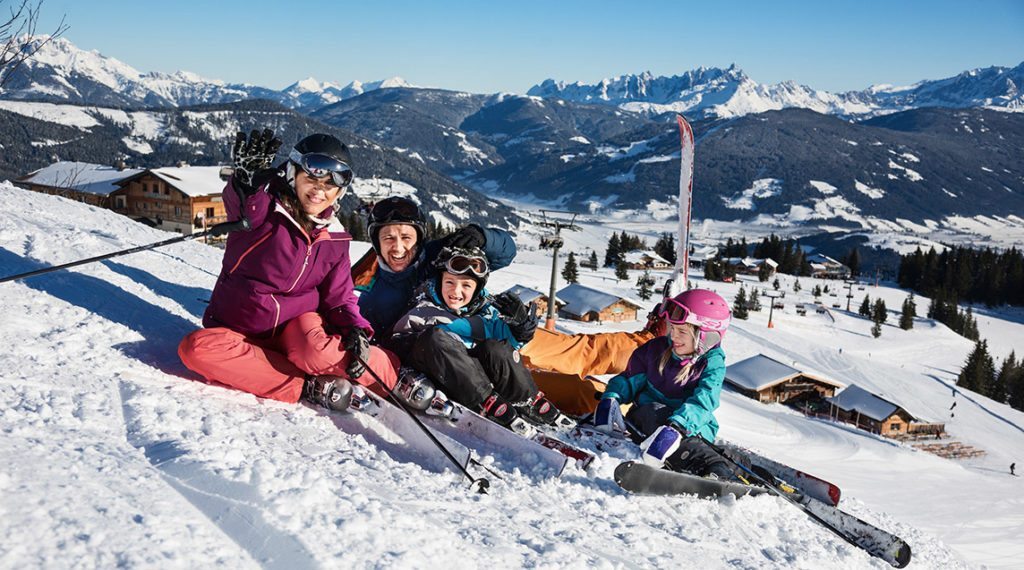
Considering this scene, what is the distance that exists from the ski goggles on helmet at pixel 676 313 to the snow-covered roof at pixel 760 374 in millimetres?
28914

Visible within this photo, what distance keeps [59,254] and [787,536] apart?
657 centimetres

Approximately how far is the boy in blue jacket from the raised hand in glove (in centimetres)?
139

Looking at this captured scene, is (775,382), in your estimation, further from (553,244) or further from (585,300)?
(553,244)

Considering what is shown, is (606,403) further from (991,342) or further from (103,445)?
(991,342)

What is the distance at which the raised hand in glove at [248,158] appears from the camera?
426 cm

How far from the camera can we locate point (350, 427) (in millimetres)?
3973

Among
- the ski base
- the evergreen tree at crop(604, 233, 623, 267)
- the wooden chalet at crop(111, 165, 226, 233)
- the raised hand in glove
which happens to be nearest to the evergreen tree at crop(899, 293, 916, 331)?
the evergreen tree at crop(604, 233, 623, 267)

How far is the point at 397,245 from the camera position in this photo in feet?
16.8

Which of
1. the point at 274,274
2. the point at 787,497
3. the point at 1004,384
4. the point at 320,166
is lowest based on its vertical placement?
the point at 1004,384

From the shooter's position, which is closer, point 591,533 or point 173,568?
point 173,568

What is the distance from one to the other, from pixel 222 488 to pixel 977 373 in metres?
52.5

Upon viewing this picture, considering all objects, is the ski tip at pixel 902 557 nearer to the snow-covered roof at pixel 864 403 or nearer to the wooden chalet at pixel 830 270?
the snow-covered roof at pixel 864 403

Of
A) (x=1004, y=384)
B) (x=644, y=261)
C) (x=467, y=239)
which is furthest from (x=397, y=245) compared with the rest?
(x=644, y=261)

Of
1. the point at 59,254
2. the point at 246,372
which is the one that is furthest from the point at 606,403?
the point at 59,254
